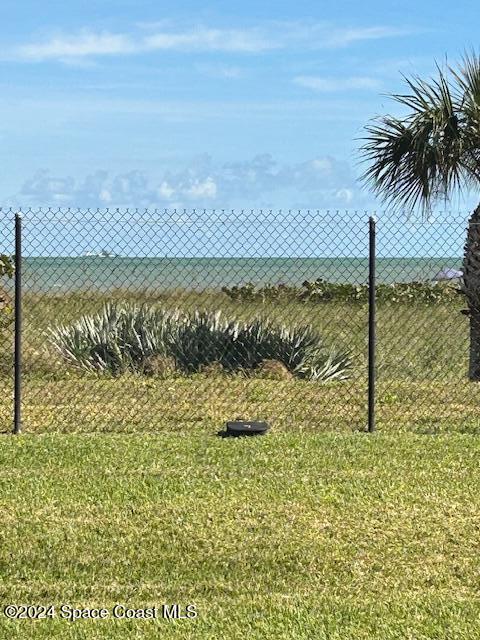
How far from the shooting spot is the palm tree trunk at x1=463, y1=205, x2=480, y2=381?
40.3 feet

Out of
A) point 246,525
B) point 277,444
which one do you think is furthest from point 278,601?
point 277,444

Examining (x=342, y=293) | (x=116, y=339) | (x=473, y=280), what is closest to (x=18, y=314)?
(x=116, y=339)

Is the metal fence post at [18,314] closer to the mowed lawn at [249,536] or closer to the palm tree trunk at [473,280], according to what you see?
the mowed lawn at [249,536]

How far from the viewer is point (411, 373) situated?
13.9m

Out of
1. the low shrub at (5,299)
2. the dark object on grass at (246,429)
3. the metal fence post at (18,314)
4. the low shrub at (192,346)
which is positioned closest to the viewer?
the dark object on grass at (246,429)

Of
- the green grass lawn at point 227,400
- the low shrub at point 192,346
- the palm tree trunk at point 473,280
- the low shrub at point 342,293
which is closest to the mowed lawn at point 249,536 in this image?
the green grass lawn at point 227,400

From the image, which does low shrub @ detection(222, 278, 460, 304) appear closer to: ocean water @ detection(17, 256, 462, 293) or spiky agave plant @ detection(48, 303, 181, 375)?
ocean water @ detection(17, 256, 462, 293)

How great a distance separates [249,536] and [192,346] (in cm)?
672

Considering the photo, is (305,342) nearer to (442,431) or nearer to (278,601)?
(442,431)

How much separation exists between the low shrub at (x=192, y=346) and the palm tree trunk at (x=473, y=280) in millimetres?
1521

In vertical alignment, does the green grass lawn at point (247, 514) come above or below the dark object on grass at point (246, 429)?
below

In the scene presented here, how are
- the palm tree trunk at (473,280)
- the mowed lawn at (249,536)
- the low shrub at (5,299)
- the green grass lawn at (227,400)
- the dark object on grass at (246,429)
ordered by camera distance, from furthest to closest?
the palm tree trunk at (473,280)
the low shrub at (5,299)
the green grass lawn at (227,400)
the dark object on grass at (246,429)
the mowed lawn at (249,536)

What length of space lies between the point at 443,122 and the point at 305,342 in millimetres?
2966

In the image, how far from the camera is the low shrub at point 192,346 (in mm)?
12703
